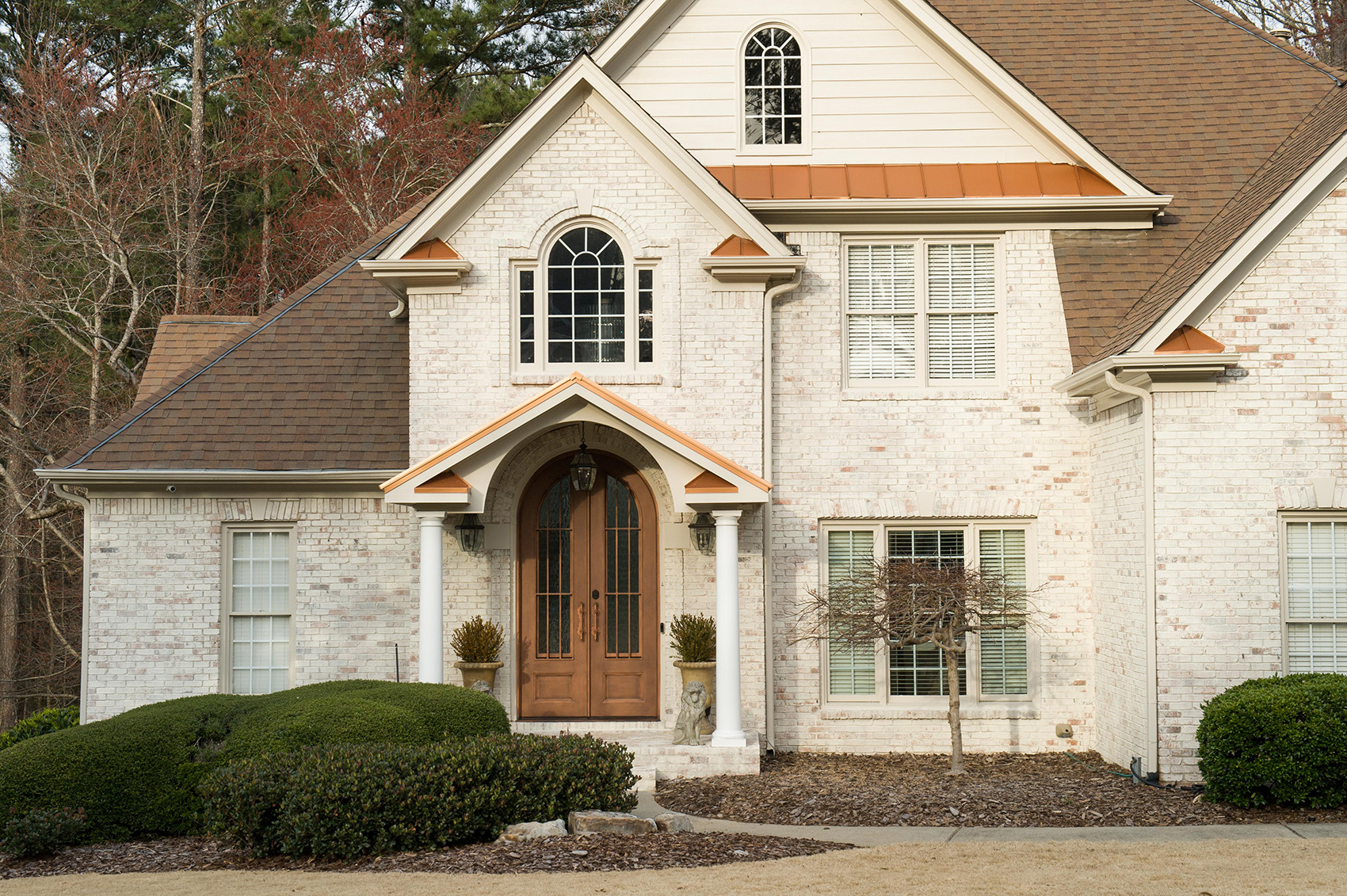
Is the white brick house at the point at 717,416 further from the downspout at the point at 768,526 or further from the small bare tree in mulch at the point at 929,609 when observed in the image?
the small bare tree in mulch at the point at 929,609

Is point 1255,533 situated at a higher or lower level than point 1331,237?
lower

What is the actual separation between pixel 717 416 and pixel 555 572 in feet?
8.09

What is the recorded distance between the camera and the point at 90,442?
13562 millimetres

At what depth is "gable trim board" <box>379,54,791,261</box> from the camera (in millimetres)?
12781

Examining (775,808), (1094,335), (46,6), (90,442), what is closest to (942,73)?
(1094,335)

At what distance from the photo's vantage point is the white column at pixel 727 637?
1215cm

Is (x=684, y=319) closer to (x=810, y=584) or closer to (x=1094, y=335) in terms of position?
(x=810, y=584)

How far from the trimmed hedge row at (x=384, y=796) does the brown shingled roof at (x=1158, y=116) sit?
22.4 feet

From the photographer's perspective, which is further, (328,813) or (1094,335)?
(1094,335)

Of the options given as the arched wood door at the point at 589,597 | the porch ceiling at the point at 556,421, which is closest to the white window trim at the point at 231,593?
the porch ceiling at the point at 556,421

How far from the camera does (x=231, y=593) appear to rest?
13.8 m

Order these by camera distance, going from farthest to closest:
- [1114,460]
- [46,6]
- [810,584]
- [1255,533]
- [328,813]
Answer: [46,6]
[810,584]
[1114,460]
[1255,533]
[328,813]

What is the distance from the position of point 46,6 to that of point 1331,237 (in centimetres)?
2615

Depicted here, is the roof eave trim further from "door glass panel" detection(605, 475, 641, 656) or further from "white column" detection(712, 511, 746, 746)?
"door glass panel" detection(605, 475, 641, 656)
